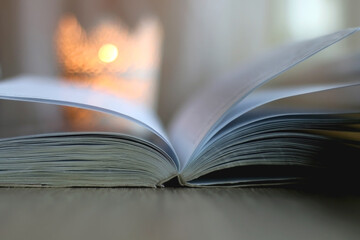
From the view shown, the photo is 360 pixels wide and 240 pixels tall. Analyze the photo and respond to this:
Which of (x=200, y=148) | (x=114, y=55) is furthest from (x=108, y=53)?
(x=200, y=148)

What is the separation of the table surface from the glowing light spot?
0.50 meters

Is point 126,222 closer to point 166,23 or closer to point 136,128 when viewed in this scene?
point 136,128

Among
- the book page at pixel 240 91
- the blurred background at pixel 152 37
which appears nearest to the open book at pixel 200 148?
the book page at pixel 240 91

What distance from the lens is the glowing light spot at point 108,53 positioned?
34.8 inches

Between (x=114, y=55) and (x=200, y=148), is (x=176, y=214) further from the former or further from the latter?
(x=114, y=55)

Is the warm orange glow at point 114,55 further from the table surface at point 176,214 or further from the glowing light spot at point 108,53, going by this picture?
the table surface at point 176,214

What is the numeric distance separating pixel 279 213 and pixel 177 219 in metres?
0.11

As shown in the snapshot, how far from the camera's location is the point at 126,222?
0.36 metres

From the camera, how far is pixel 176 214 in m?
0.38

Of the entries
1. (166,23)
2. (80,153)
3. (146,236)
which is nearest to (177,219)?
(146,236)

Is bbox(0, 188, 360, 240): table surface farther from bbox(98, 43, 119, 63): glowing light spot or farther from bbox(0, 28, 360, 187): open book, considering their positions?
bbox(98, 43, 119, 63): glowing light spot

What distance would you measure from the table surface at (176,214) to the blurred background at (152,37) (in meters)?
0.45

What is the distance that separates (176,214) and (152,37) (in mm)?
590

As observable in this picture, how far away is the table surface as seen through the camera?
0.34m
